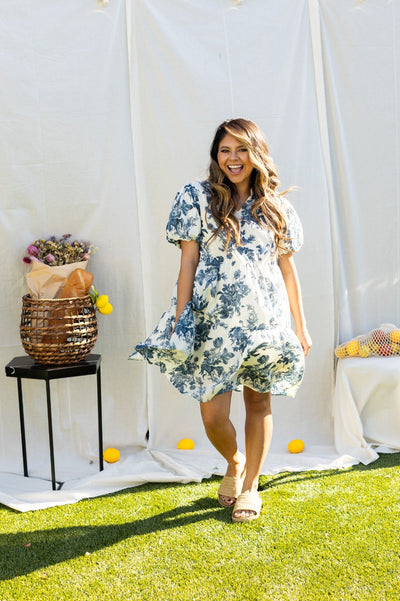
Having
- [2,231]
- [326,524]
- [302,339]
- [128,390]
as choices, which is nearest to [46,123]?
[2,231]

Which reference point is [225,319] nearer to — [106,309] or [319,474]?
[106,309]

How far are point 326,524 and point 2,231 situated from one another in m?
1.95

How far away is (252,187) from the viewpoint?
263cm

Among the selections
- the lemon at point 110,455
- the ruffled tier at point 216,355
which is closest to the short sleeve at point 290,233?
the ruffled tier at point 216,355

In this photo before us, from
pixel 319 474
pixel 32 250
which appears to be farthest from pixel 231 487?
pixel 32 250

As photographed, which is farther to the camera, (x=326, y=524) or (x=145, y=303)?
(x=145, y=303)

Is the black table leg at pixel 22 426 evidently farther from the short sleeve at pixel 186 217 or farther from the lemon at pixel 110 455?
the short sleeve at pixel 186 217

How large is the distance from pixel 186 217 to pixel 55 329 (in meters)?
0.84

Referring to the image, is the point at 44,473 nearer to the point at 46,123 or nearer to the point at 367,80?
the point at 46,123

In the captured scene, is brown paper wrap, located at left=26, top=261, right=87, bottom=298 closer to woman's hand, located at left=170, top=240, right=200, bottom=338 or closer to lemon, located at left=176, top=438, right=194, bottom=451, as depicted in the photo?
woman's hand, located at left=170, top=240, right=200, bottom=338

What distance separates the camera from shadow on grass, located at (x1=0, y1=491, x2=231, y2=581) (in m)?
2.35

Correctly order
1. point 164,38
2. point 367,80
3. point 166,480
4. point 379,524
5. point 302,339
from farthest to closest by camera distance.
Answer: point 367,80, point 164,38, point 166,480, point 302,339, point 379,524

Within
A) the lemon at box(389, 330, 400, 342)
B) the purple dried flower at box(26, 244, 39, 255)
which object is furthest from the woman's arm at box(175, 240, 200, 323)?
the lemon at box(389, 330, 400, 342)

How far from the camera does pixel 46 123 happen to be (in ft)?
10.7
